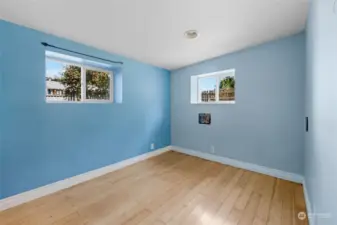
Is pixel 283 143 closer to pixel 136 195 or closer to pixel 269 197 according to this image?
pixel 269 197

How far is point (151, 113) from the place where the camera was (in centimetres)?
371

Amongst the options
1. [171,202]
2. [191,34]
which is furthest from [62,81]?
[171,202]

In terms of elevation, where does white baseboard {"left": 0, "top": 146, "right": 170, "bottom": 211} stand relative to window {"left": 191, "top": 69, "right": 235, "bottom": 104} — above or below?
below

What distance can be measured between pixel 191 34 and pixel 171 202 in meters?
2.16

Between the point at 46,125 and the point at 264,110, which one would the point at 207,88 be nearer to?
the point at 264,110

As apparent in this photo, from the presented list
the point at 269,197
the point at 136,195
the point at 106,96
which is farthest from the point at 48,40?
the point at 269,197

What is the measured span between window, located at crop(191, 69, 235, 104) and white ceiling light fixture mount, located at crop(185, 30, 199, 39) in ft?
3.92

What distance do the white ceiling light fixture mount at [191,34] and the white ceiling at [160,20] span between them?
6 cm

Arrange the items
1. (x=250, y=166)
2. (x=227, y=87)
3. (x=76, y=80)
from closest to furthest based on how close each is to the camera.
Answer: (x=76, y=80), (x=250, y=166), (x=227, y=87)

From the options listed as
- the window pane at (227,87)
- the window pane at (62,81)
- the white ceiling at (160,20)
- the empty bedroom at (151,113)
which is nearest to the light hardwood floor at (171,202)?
the empty bedroom at (151,113)

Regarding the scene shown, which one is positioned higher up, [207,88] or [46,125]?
[207,88]

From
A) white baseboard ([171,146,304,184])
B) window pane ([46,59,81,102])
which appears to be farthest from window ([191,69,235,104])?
window pane ([46,59,81,102])

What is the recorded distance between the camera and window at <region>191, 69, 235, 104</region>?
330cm

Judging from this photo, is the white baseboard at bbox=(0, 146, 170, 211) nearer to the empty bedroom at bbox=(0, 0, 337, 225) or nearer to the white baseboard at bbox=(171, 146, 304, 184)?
the empty bedroom at bbox=(0, 0, 337, 225)
